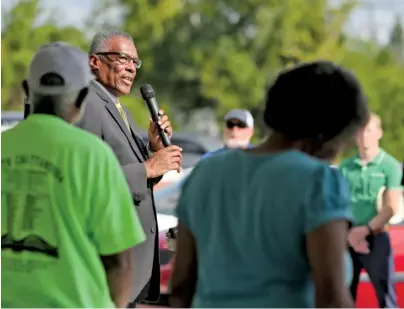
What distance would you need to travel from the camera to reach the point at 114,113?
4285 millimetres

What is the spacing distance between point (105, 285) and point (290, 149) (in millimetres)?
604

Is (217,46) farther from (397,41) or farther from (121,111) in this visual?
(121,111)

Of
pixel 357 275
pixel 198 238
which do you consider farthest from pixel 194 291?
pixel 357 275

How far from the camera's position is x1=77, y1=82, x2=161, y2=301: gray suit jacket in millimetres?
4160

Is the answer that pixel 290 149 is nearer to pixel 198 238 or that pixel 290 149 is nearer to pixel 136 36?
pixel 198 238

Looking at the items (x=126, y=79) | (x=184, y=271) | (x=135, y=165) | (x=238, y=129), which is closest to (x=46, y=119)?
(x=184, y=271)

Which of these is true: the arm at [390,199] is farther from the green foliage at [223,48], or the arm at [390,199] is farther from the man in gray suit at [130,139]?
the green foliage at [223,48]

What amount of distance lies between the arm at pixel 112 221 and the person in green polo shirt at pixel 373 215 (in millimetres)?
4816

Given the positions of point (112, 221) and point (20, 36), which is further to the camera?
point (20, 36)

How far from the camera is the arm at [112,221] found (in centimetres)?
272

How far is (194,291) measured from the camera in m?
2.83

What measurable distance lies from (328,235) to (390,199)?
5.07 m

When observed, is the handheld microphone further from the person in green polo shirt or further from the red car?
the person in green polo shirt

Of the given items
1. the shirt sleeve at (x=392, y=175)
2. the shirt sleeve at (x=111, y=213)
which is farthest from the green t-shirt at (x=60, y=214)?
the shirt sleeve at (x=392, y=175)
